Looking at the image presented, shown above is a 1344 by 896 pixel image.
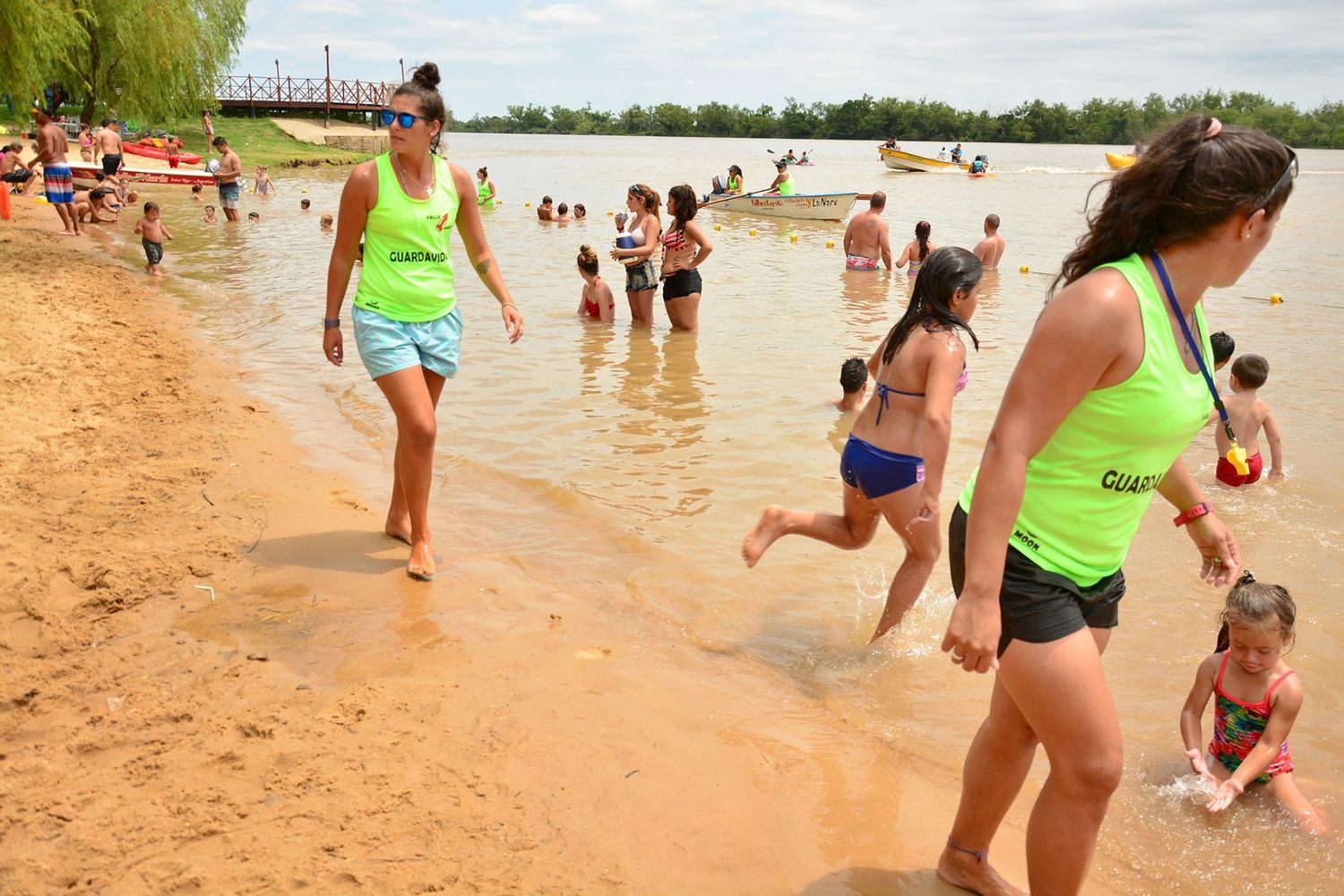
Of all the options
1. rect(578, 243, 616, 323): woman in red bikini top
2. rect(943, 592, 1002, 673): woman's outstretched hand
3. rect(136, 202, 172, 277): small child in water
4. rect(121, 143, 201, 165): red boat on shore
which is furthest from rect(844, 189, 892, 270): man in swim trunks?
rect(121, 143, 201, 165): red boat on shore

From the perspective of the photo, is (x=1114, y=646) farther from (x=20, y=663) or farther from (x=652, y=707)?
(x=20, y=663)

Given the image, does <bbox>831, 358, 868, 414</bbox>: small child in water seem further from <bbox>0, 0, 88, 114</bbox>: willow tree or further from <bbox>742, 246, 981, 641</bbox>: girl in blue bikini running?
<bbox>0, 0, 88, 114</bbox>: willow tree

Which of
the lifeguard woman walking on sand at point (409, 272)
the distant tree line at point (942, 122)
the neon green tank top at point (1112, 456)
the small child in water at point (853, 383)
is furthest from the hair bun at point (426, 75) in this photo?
the distant tree line at point (942, 122)

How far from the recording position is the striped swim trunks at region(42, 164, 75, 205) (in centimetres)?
1788

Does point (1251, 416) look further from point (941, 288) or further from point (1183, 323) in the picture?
point (1183, 323)

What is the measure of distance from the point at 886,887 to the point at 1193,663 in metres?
2.46

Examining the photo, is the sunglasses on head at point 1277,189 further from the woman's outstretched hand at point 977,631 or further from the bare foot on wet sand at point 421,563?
the bare foot on wet sand at point 421,563

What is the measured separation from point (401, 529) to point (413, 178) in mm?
1703

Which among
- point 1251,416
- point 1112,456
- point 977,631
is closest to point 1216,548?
point 1112,456

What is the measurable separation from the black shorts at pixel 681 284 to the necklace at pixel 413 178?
6412 mm

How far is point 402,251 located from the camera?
15.0 feet

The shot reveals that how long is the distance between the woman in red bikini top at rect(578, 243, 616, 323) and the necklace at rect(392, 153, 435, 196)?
7.06 meters

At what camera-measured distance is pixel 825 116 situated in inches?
4606

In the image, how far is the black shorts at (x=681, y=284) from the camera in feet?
36.1
